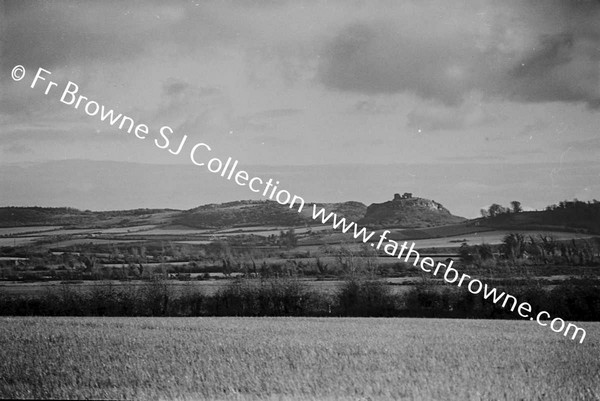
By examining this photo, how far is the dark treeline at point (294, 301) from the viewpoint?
83.0ft

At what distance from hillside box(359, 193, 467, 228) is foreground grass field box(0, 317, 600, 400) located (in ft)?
41.5

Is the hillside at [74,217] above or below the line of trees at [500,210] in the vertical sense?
below

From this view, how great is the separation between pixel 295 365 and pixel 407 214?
1929 centimetres

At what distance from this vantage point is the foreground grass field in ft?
34.5

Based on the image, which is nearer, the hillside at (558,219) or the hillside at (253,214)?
the hillside at (253,214)

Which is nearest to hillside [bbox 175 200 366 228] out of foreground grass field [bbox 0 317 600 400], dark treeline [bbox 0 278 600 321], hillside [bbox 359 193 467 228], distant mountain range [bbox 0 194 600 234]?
distant mountain range [bbox 0 194 600 234]

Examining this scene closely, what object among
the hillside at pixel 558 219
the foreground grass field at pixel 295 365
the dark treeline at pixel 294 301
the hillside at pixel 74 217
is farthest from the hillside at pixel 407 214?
the foreground grass field at pixel 295 365

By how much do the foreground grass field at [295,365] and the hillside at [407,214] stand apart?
498 inches

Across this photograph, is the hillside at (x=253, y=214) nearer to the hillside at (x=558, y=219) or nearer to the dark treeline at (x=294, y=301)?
the dark treeline at (x=294, y=301)

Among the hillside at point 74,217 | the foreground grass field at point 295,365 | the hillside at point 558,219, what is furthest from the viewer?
the hillside at point 558,219

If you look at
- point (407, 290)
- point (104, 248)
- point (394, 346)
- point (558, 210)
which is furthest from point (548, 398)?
point (104, 248)

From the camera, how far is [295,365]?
11.9m

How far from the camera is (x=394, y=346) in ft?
44.4

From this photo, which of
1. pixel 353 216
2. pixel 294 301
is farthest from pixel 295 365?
pixel 294 301
